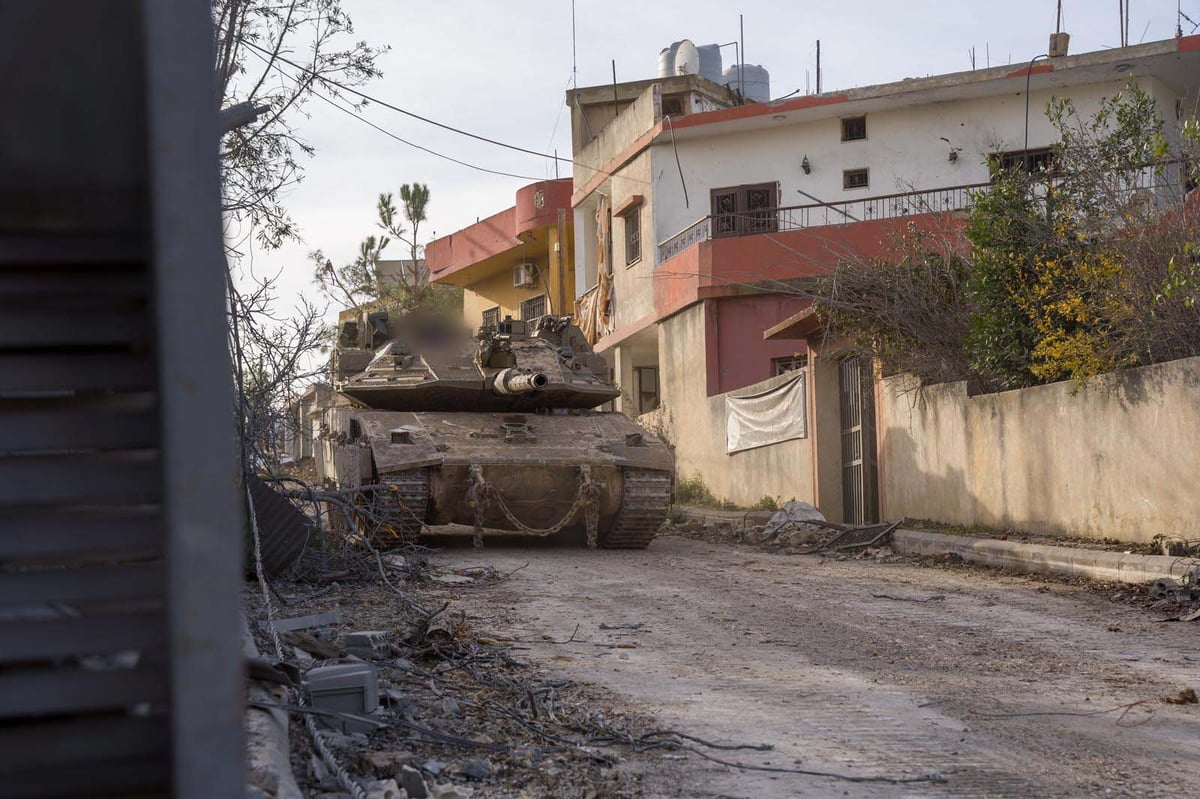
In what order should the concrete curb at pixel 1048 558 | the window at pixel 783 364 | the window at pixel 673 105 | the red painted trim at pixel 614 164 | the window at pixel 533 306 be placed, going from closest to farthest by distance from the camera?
the concrete curb at pixel 1048 558
the window at pixel 783 364
the red painted trim at pixel 614 164
the window at pixel 673 105
the window at pixel 533 306

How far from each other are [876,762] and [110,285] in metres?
3.01

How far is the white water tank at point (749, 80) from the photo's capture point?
3098 centimetres

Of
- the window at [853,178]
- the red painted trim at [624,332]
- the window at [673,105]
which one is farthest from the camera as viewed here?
the window at [673,105]

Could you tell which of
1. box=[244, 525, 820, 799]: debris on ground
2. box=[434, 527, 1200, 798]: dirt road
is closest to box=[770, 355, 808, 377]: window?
box=[434, 527, 1200, 798]: dirt road

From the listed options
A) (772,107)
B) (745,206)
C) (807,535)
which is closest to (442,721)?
(807,535)

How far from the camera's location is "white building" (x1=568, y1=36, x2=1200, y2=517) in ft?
68.5

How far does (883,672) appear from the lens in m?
5.60

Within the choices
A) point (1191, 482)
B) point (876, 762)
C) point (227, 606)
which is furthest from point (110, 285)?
point (1191, 482)

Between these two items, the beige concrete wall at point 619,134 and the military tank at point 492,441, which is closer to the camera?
the military tank at point 492,441

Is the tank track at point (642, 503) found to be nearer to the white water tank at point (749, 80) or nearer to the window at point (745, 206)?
the window at point (745, 206)

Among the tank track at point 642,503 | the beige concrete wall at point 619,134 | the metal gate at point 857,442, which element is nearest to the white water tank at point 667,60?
the beige concrete wall at point 619,134

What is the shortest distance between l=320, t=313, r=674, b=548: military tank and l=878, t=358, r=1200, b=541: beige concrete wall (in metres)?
2.76

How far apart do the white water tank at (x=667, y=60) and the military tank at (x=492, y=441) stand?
1833cm

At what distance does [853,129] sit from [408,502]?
1432 centimetres
